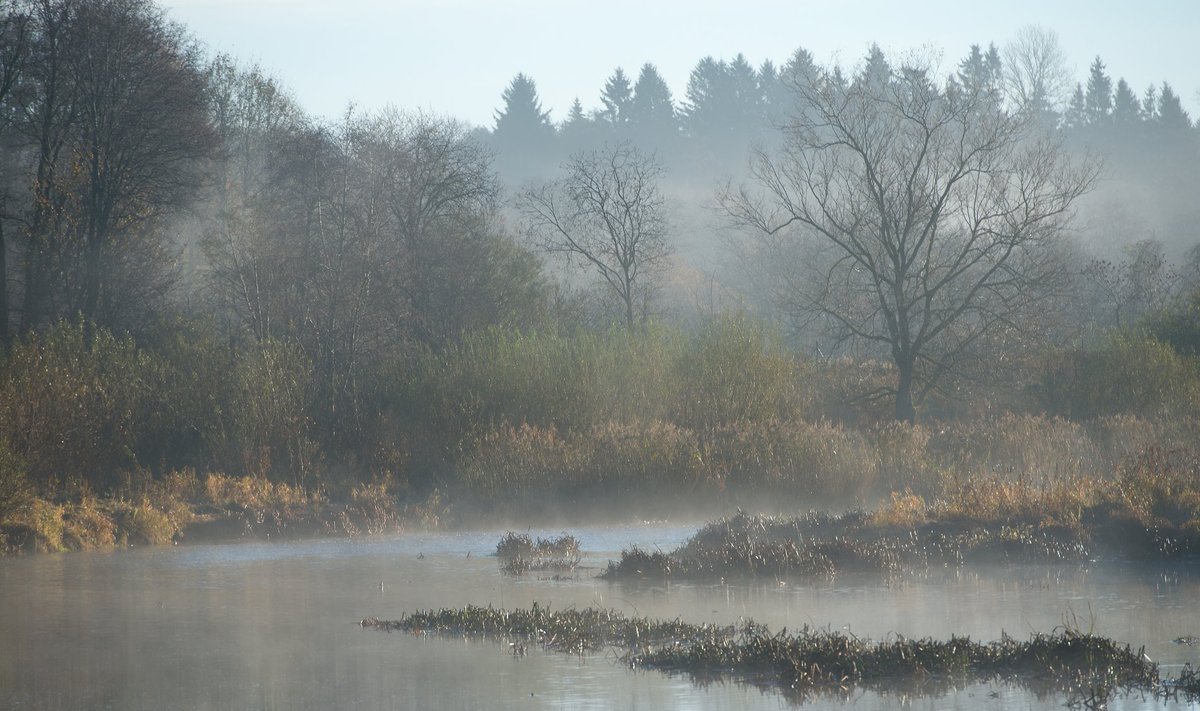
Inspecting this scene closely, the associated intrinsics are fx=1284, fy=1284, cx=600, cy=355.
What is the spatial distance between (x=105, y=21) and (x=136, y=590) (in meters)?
18.8

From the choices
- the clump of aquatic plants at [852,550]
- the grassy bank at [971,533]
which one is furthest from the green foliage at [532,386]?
the clump of aquatic plants at [852,550]

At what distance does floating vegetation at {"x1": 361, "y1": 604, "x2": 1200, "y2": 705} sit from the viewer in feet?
27.9

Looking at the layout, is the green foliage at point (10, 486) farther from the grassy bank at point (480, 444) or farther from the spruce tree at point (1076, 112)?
the spruce tree at point (1076, 112)

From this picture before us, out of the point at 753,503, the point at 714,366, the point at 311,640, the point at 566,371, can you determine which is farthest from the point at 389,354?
the point at 311,640

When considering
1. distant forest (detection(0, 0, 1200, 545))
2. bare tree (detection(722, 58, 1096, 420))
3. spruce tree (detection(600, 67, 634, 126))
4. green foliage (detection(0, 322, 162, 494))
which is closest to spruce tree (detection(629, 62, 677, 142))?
spruce tree (detection(600, 67, 634, 126))

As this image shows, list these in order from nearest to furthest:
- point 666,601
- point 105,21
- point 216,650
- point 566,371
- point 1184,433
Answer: point 216,650 → point 666,601 → point 1184,433 → point 566,371 → point 105,21

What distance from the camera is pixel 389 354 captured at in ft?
96.2

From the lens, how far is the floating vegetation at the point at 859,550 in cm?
1372

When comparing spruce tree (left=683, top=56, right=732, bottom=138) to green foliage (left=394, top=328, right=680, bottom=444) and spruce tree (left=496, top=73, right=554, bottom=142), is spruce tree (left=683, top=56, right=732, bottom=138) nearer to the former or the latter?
spruce tree (left=496, top=73, right=554, bottom=142)

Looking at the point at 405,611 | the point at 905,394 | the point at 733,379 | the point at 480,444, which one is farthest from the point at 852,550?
the point at 905,394

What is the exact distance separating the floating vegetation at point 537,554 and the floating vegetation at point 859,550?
708 mm

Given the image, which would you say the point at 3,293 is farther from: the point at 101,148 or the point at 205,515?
the point at 205,515

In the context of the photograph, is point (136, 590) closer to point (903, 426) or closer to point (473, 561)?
point (473, 561)

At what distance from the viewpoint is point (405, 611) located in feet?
39.7
